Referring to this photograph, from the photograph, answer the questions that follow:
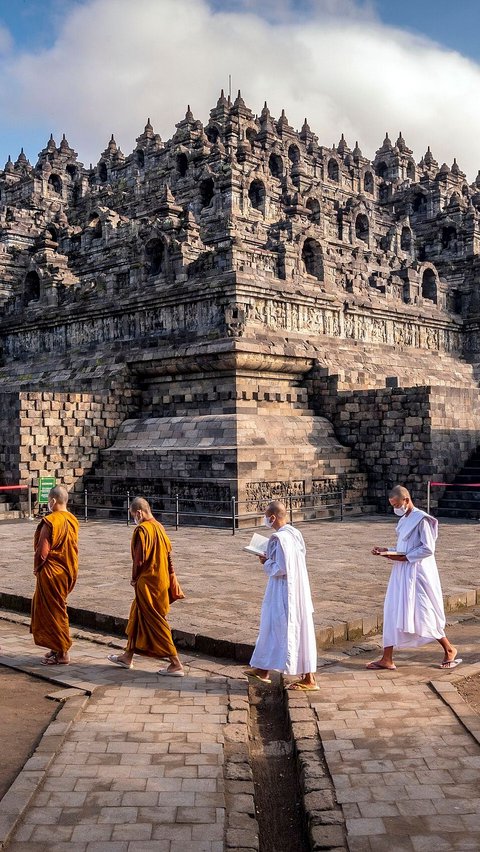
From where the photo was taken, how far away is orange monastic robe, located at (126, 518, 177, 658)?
6918mm

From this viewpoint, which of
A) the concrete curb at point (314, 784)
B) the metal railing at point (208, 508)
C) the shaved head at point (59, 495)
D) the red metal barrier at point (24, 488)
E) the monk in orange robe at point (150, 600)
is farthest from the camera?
the red metal barrier at point (24, 488)

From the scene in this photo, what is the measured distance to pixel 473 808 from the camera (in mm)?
4297

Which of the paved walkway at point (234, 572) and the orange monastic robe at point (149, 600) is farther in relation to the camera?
the paved walkway at point (234, 572)

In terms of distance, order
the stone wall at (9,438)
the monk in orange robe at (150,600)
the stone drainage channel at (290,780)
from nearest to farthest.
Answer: the stone drainage channel at (290,780) < the monk in orange robe at (150,600) < the stone wall at (9,438)

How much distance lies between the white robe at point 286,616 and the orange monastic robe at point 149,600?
0.90 m

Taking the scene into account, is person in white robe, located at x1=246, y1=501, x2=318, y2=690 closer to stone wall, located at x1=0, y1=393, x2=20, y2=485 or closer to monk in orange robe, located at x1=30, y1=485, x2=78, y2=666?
monk in orange robe, located at x1=30, y1=485, x2=78, y2=666

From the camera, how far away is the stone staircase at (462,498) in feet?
60.1

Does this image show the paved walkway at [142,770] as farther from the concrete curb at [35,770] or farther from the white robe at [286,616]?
the white robe at [286,616]

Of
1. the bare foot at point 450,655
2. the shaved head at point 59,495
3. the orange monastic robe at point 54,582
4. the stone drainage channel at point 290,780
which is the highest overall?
the shaved head at point 59,495

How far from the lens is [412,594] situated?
702 cm

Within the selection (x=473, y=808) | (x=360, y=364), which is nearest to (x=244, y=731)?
(x=473, y=808)

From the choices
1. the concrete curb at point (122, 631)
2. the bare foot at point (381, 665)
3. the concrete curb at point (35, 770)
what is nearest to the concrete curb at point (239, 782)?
the concrete curb at point (122, 631)

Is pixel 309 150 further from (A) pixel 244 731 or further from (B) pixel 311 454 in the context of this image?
(A) pixel 244 731

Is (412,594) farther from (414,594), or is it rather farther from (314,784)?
(314,784)
